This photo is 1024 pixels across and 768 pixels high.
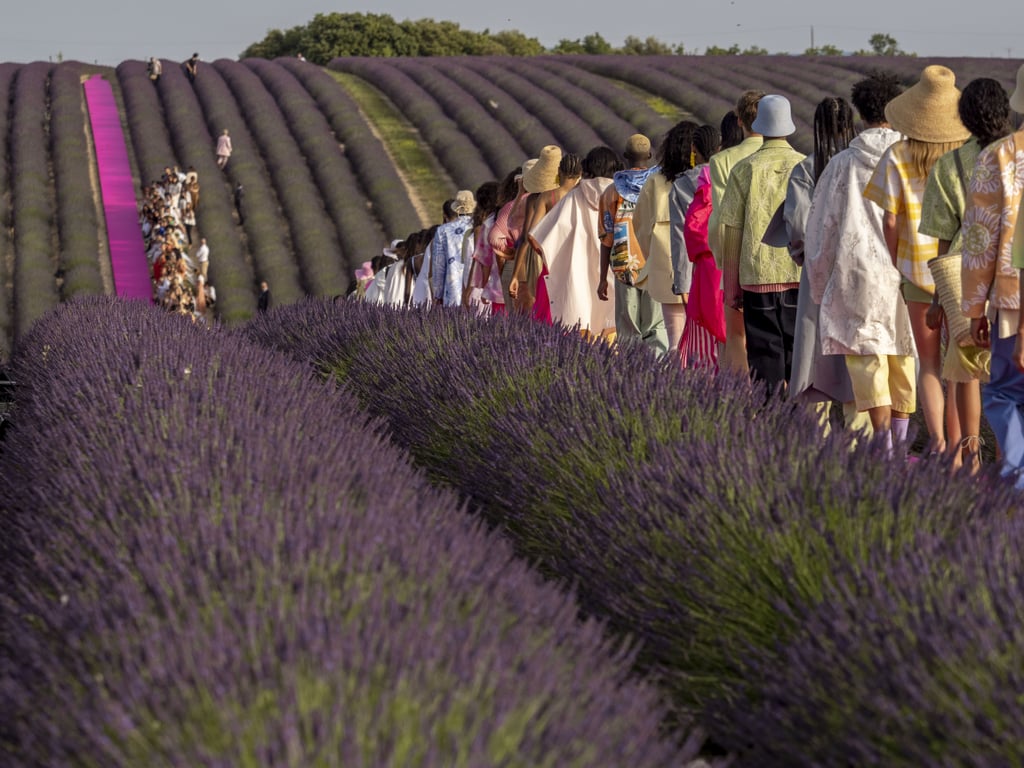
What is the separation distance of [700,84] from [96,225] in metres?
18.2

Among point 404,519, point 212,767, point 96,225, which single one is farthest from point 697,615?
point 96,225

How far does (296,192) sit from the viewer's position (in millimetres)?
31531

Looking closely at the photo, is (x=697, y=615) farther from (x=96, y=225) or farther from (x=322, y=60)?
(x=322, y=60)

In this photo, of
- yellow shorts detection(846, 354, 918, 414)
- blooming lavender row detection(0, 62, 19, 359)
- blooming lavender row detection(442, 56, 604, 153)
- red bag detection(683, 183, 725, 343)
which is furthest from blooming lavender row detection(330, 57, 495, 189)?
yellow shorts detection(846, 354, 918, 414)

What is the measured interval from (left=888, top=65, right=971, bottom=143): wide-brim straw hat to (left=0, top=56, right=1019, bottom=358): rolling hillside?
65.9ft

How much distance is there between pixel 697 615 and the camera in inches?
134

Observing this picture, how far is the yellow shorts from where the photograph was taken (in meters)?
6.41

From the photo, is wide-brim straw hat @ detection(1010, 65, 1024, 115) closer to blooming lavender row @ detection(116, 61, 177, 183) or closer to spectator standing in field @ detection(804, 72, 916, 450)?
spectator standing in field @ detection(804, 72, 916, 450)

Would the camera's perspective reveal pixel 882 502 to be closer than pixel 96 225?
Yes

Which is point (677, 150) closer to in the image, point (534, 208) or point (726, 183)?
point (726, 183)

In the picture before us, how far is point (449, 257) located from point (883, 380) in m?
6.35

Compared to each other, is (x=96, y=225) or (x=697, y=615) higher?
(x=697, y=615)

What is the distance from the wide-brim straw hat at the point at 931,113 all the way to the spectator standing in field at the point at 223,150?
95.8 feet

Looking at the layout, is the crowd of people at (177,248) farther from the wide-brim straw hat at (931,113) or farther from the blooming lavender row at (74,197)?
the wide-brim straw hat at (931,113)
